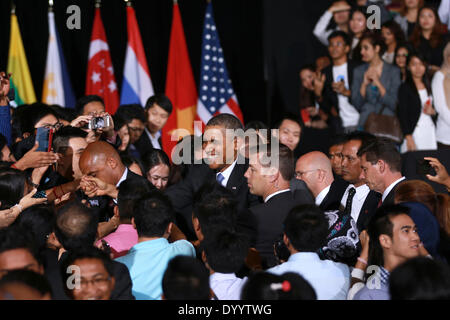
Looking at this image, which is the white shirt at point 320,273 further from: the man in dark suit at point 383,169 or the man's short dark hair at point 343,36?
the man's short dark hair at point 343,36

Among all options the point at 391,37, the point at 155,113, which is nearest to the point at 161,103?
the point at 155,113

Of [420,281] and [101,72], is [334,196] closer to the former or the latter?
[420,281]

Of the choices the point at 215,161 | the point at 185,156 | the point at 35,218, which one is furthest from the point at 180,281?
the point at 185,156

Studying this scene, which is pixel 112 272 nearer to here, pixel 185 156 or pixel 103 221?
pixel 103 221

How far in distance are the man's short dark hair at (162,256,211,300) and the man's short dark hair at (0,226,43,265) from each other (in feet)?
2.11

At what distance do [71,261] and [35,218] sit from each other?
0.61 m

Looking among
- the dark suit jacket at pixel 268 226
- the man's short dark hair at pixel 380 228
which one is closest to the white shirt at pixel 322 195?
the dark suit jacket at pixel 268 226

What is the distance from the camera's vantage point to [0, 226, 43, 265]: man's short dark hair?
2.90 meters

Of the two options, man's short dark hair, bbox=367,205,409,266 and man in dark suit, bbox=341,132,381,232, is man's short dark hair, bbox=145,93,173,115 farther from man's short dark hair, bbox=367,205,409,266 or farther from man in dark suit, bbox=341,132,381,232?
man's short dark hair, bbox=367,205,409,266

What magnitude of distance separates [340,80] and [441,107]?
103 centimetres

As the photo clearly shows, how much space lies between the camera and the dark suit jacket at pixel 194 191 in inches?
181

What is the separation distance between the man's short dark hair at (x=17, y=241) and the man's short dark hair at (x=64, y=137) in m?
1.62

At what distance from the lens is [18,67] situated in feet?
23.4
